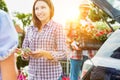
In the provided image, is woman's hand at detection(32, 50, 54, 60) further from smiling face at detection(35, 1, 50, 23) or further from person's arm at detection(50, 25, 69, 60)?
smiling face at detection(35, 1, 50, 23)

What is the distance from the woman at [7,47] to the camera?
73.8 inches

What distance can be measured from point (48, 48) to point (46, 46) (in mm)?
36

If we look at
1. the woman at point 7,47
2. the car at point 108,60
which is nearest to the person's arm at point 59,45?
the car at point 108,60

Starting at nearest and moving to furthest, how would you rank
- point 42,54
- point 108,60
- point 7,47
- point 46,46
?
1. point 7,47
2. point 108,60
3. point 42,54
4. point 46,46

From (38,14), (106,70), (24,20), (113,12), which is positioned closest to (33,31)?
(38,14)

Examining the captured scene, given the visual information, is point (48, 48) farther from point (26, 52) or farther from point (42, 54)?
point (26, 52)

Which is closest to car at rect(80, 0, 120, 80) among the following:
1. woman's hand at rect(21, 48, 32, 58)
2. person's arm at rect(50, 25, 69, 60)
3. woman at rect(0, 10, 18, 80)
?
woman at rect(0, 10, 18, 80)

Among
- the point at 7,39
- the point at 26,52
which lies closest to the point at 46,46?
the point at 26,52

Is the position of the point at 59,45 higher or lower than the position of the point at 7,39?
lower

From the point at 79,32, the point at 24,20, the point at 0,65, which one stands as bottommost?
the point at 24,20

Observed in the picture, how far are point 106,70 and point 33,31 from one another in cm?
186

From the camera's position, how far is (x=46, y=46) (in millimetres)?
4285

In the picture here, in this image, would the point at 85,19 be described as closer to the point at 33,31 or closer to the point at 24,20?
the point at 33,31

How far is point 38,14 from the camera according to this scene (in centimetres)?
438
